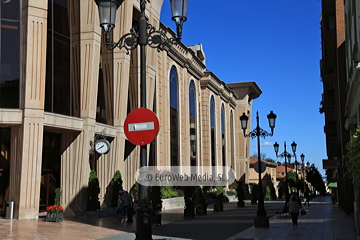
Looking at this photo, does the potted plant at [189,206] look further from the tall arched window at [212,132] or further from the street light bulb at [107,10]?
the tall arched window at [212,132]

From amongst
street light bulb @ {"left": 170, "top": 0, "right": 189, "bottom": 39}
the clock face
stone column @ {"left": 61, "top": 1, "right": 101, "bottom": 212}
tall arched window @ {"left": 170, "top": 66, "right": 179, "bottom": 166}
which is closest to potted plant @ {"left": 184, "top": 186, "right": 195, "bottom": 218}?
the clock face

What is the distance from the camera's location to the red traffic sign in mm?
7328

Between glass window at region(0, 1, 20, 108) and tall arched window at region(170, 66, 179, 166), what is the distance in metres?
23.0

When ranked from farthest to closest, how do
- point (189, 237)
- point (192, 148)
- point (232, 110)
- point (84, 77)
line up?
point (232, 110)
point (192, 148)
point (84, 77)
point (189, 237)

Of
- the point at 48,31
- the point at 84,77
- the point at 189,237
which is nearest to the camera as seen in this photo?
the point at 189,237

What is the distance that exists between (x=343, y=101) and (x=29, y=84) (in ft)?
62.5

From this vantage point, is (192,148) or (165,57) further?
(192,148)

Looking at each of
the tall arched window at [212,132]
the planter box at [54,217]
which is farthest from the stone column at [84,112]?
the tall arched window at [212,132]

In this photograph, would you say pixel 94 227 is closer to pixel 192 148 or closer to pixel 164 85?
pixel 164 85

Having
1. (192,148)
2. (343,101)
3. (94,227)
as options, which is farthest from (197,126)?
(94,227)

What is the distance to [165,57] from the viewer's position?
137 feet

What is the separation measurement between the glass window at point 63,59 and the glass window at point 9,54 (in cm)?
226

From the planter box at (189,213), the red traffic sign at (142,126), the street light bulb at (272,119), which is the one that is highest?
the street light bulb at (272,119)

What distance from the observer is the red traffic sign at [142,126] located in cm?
733
